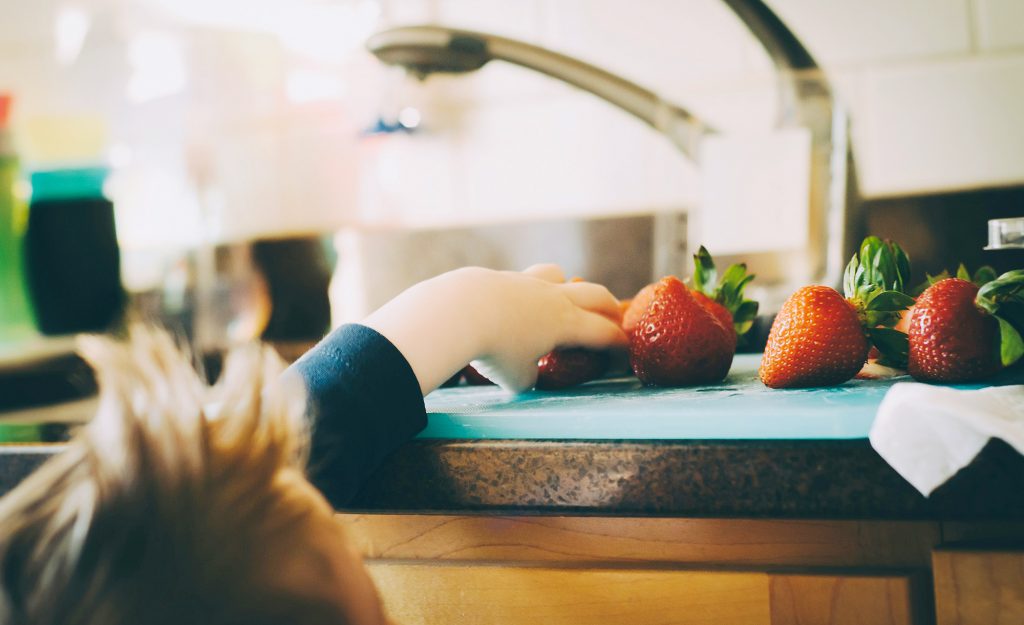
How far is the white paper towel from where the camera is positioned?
346 millimetres

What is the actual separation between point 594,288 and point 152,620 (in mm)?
392

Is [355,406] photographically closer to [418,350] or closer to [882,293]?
[418,350]

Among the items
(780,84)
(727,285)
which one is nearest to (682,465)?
(727,285)

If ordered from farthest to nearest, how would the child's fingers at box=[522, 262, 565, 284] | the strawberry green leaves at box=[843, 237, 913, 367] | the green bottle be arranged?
1. the green bottle
2. the child's fingers at box=[522, 262, 565, 284]
3. the strawberry green leaves at box=[843, 237, 913, 367]

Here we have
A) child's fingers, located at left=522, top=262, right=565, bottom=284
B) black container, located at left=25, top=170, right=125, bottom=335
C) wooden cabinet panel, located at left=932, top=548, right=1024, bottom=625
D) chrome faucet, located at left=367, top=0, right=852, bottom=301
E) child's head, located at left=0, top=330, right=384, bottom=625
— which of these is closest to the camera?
child's head, located at left=0, top=330, right=384, bottom=625

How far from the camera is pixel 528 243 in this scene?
50.1 inches

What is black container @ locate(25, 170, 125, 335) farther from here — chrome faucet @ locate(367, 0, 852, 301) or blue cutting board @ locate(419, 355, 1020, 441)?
blue cutting board @ locate(419, 355, 1020, 441)

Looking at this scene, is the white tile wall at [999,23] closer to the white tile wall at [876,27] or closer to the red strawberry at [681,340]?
the white tile wall at [876,27]

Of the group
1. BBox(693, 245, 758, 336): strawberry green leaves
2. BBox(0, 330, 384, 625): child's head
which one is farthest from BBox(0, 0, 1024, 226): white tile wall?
BBox(0, 330, 384, 625): child's head

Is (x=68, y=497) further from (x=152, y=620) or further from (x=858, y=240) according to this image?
(x=858, y=240)

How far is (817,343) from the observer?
459 millimetres

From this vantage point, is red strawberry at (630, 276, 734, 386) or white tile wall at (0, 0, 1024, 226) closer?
red strawberry at (630, 276, 734, 386)

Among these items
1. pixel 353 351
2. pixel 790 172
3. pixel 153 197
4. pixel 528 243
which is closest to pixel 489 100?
pixel 528 243

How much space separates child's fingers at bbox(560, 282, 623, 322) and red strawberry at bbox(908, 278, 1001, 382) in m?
0.21
